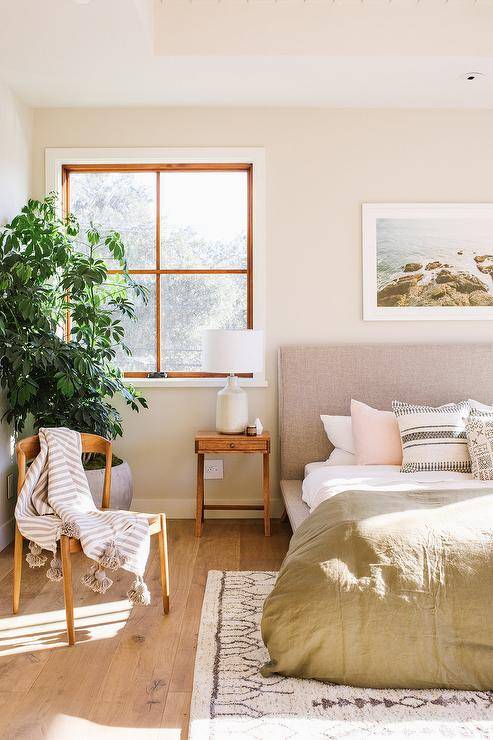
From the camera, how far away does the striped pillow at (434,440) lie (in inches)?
133

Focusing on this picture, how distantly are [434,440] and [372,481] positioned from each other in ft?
1.62

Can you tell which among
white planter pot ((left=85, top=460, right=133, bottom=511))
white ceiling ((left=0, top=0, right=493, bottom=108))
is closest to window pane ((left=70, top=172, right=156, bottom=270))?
white ceiling ((left=0, top=0, right=493, bottom=108))

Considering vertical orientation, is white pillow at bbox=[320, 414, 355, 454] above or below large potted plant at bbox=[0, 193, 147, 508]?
below

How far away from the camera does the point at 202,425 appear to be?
429 centimetres

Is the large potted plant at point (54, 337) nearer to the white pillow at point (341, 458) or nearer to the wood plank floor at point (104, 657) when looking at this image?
the wood plank floor at point (104, 657)

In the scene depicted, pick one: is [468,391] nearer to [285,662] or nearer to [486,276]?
[486,276]

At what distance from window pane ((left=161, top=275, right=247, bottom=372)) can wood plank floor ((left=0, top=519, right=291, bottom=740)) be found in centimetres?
134

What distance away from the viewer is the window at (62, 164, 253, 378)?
14.2 ft

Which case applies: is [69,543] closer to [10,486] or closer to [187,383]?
[10,486]

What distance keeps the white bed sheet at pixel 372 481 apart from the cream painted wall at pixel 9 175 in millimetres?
1722

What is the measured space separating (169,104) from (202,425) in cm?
207

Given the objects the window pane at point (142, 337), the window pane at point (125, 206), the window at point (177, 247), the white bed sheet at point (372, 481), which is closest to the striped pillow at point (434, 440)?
the white bed sheet at point (372, 481)

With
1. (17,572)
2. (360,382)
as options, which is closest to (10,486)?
(17,572)

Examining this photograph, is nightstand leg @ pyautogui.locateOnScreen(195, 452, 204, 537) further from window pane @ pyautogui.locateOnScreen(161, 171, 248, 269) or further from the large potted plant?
window pane @ pyautogui.locateOnScreen(161, 171, 248, 269)
